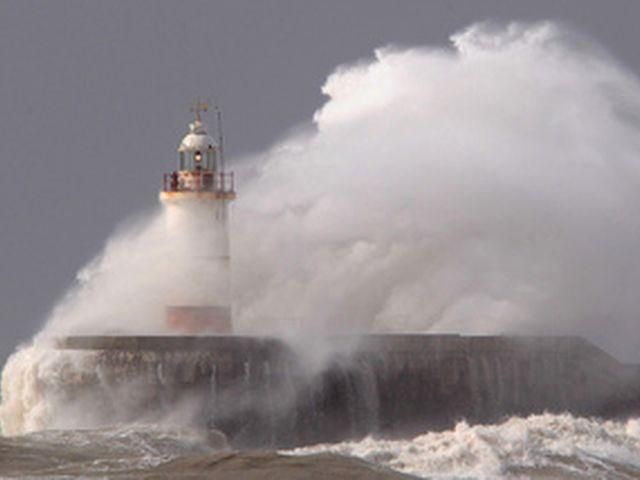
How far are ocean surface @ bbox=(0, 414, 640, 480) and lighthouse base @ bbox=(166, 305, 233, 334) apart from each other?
6.61 m

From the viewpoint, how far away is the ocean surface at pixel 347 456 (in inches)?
1023

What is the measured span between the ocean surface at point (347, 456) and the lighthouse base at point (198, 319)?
6.61m

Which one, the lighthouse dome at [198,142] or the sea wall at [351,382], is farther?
the lighthouse dome at [198,142]

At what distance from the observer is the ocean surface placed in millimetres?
25984

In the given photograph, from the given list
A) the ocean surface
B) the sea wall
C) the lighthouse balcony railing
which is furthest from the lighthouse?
the ocean surface

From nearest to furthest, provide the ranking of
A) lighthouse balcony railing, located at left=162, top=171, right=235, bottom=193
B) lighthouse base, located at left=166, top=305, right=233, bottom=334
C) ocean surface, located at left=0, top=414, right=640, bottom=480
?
ocean surface, located at left=0, top=414, right=640, bottom=480 < lighthouse base, located at left=166, top=305, right=233, bottom=334 < lighthouse balcony railing, located at left=162, top=171, right=235, bottom=193

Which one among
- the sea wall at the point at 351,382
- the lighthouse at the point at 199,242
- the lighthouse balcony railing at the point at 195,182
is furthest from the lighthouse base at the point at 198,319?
the sea wall at the point at 351,382

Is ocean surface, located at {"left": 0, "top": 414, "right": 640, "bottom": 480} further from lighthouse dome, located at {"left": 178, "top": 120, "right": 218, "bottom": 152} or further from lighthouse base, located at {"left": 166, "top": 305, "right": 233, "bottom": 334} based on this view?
lighthouse dome, located at {"left": 178, "top": 120, "right": 218, "bottom": 152}

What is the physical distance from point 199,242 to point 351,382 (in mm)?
4872

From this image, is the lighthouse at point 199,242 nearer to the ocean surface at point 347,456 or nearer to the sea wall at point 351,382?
the sea wall at point 351,382

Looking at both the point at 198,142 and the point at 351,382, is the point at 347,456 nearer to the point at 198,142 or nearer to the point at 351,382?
the point at 351,382

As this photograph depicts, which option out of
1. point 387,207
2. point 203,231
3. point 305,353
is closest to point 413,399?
point 305,353

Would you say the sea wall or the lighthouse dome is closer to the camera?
the sea wall

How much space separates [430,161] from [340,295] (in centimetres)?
341
